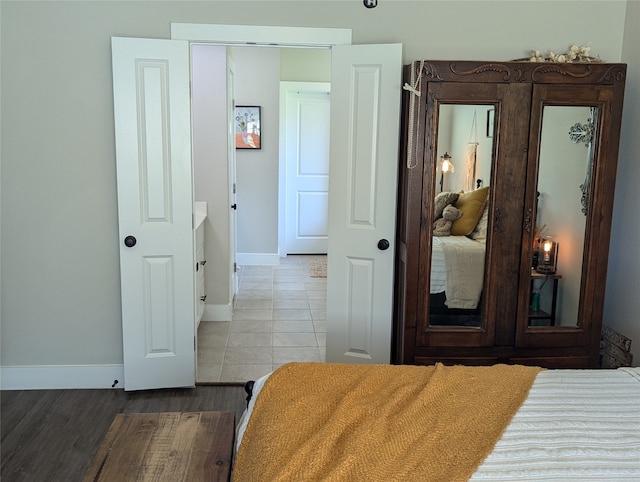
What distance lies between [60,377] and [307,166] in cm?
442

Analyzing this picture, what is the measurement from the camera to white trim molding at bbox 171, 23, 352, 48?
303 centimetres

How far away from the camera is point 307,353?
12.8 ft

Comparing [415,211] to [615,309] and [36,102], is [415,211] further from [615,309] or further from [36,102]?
[36,102]

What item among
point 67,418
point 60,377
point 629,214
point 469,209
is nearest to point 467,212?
point 469,209

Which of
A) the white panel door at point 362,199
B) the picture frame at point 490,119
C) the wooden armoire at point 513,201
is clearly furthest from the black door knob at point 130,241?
the picture frame at point 490,119

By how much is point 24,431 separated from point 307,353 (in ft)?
5.87

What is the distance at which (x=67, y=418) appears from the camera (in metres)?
2.96

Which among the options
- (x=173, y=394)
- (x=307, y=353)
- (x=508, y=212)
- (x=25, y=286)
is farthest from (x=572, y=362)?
(x=25, y=286)

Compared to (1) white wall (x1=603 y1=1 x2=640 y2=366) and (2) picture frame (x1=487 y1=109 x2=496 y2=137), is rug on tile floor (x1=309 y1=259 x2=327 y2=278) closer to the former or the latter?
(1) white wall (x1=603 y1=1 x2=640 y2=366)

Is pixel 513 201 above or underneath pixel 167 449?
above

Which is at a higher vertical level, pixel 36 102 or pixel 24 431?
pixel 36 102

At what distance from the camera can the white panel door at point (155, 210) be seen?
118 inches

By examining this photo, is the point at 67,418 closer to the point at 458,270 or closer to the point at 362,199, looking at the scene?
the point at 362,199

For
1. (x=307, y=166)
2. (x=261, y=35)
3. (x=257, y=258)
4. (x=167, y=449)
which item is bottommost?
(x=257, y=258)
